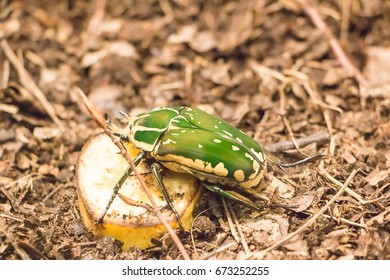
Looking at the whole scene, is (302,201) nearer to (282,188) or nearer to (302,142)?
(282,188)

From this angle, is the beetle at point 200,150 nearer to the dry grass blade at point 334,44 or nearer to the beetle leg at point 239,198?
the beetle leg at point 239,198

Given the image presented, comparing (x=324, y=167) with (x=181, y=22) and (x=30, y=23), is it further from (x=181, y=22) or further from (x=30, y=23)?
(x=30, y=23)

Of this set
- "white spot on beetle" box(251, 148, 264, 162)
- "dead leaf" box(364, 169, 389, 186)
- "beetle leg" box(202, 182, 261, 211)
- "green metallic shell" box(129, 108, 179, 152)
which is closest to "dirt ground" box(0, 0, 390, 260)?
"dead leaf" box(364, 169, 389, 186)

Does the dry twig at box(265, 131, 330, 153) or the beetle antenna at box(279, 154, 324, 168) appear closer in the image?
the beetle antenna at box(279, 154, 324, 168)

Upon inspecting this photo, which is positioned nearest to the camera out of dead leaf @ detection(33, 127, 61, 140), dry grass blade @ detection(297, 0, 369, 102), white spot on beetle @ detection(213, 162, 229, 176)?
white spot on beetle @ detection(213, 162, 229, 176)

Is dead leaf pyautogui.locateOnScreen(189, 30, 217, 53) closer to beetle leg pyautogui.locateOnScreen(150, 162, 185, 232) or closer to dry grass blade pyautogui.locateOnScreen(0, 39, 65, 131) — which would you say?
dry grass blade pyautogui.locateOnScreen(0, 39, 65, 131)

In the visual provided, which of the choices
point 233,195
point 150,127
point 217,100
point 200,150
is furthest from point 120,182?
point 217,100
